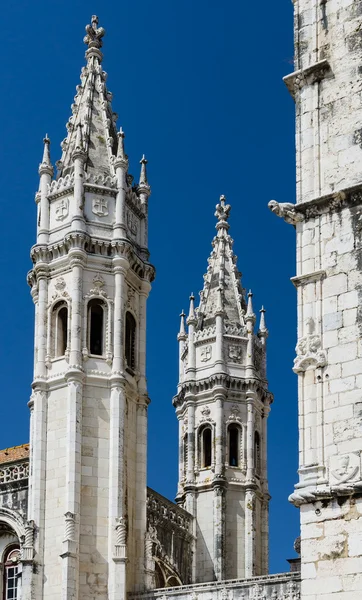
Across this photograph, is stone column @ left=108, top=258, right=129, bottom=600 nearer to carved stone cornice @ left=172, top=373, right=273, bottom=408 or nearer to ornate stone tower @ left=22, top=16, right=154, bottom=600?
ornate stone tower @ left=22, top=16, right=154, bottom=600

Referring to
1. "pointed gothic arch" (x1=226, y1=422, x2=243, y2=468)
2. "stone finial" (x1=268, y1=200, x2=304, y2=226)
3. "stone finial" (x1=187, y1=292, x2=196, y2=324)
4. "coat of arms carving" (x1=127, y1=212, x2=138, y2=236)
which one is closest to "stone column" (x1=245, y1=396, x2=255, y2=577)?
"pointed gothic arch" (x1=226, y1=422, x2=243, y2=468)

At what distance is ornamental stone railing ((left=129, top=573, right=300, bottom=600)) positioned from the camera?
31.9m

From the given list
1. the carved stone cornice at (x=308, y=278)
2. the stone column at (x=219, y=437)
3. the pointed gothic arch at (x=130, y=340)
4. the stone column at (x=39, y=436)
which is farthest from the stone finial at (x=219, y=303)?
the carved stone cornice at (x=308, y=278)

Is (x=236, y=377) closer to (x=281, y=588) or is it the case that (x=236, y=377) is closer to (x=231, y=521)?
(x=231, y=521)

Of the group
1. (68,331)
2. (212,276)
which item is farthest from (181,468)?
(68,331)

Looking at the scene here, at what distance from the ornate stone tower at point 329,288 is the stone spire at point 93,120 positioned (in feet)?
63.8

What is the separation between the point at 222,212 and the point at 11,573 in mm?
18792

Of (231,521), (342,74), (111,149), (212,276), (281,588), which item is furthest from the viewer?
(212,276)

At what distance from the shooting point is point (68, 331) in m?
36.5

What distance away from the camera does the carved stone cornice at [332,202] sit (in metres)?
17.8

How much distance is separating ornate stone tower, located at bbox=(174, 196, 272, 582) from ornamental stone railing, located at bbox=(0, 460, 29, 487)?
839 cm

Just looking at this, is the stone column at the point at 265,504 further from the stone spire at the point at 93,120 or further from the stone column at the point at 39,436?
the stone spire at the point at 93,120

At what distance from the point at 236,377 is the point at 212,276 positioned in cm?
448

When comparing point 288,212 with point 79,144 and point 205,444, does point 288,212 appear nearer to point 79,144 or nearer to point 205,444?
point 79,144
